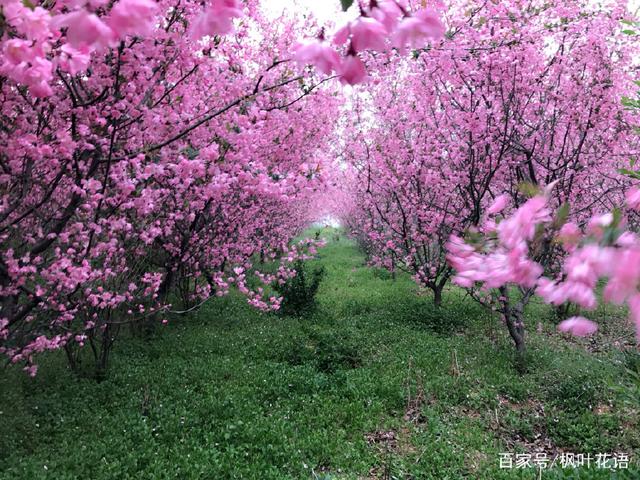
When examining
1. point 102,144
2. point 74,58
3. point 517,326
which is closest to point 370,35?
point 74,58

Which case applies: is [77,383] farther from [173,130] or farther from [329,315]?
[329,315]

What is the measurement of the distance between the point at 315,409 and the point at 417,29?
5167 millimetres

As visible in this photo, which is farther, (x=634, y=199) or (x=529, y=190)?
(x=634, y=199)

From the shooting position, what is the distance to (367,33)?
3.94ft

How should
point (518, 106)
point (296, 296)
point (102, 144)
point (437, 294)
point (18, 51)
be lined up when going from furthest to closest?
point (296, 296), point (437, 294), point (518, 106), point (102, 144), point (18, 51)

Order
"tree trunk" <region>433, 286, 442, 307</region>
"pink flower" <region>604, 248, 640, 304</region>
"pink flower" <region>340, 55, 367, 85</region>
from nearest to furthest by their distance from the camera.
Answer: "pink flower" <region>604, 248, 640, 304</region>
"pink flower" <region>340, 55, 367, 85</region>
"tree trunk" <region>433, 286, 442, 307</region>

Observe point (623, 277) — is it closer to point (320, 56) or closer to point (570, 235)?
point (570, 235)

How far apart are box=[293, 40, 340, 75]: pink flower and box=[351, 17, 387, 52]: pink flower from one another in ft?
0.27

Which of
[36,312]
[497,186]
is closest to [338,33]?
[36,312]

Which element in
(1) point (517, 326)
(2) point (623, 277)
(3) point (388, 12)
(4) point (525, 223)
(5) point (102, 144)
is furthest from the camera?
(1) point (517, 326)

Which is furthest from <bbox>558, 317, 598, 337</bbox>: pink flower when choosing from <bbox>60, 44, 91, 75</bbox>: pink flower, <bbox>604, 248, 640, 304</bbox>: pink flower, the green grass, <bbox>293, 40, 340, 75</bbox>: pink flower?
the green grass

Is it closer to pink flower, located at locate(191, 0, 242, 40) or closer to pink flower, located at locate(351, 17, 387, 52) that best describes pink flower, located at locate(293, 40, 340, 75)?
pink flower, located at locate(351, 17, 387, 52)

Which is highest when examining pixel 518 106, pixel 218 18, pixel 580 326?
pixel 518 106

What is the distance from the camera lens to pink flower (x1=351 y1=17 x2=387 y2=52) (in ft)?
3.91
